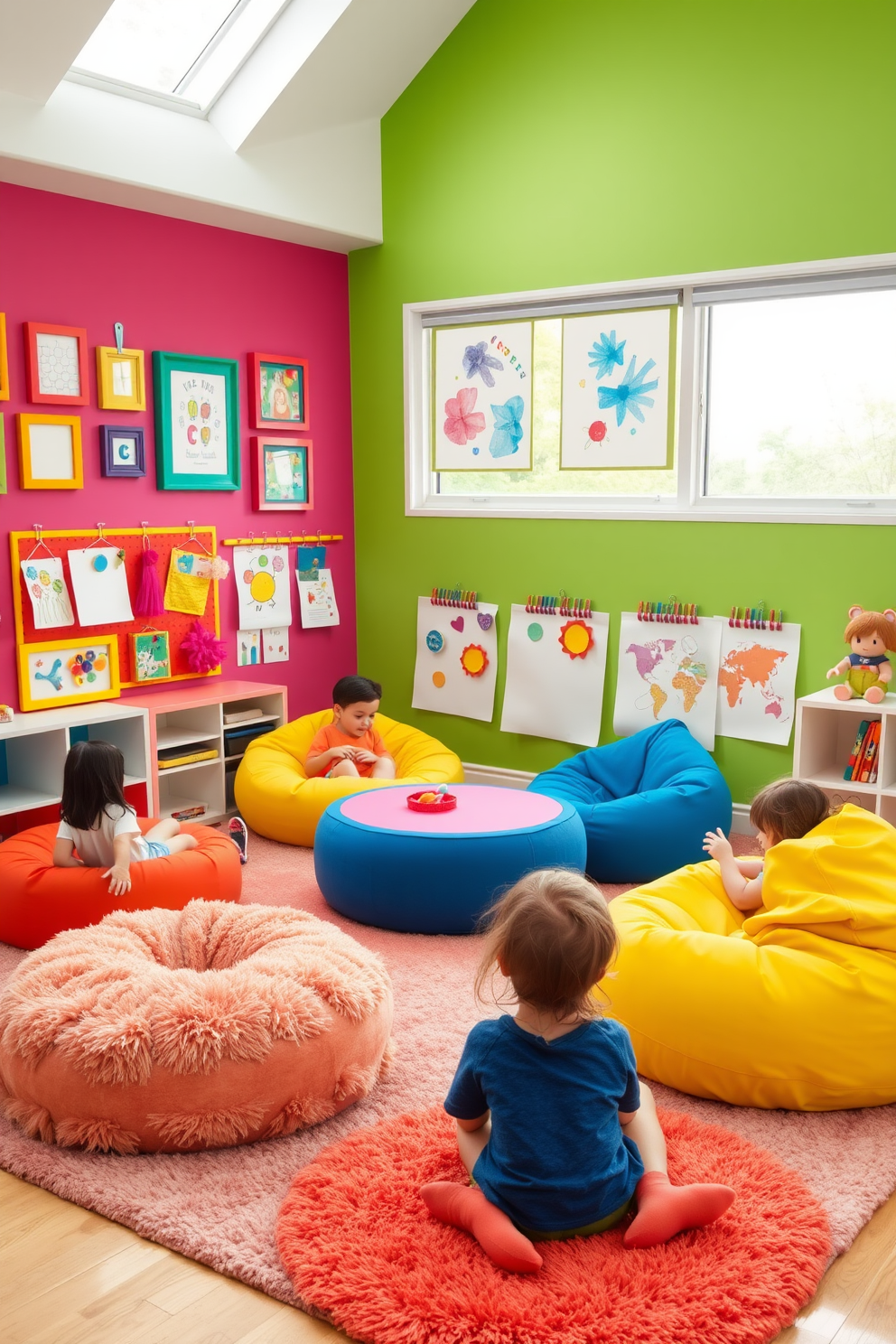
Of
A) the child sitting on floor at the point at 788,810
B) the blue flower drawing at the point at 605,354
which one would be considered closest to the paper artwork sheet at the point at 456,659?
the blue flower drawing at the point at 605,354

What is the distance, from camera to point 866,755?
12.6 feet

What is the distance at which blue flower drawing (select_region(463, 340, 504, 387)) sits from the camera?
16.2ft

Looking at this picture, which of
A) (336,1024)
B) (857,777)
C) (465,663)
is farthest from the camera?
(465,663)

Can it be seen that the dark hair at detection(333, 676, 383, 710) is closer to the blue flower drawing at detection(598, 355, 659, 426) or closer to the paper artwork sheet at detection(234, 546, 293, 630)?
the paper artwork sheet at detection(234, 546, 293, 630)

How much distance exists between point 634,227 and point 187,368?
180 cm

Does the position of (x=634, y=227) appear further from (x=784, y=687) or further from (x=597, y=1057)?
(x=597, y=1057)

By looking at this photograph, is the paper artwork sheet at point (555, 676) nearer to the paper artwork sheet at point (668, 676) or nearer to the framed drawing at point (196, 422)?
the paper artwork sheet at point (668, 676)

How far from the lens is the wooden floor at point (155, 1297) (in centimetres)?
179

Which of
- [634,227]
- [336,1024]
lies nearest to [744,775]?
[634,227]

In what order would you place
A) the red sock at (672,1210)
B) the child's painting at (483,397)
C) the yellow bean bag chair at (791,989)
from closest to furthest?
the red sock at (672,1210), the yellow bean bag chair at (791,989), the child's painting at (483,397)

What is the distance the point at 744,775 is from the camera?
4.39 metres

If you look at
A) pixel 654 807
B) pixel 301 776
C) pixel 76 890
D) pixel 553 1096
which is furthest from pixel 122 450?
pixel 553 1096

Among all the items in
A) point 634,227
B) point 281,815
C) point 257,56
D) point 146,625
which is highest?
point 257,56

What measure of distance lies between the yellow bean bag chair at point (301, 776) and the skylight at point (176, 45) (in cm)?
242
